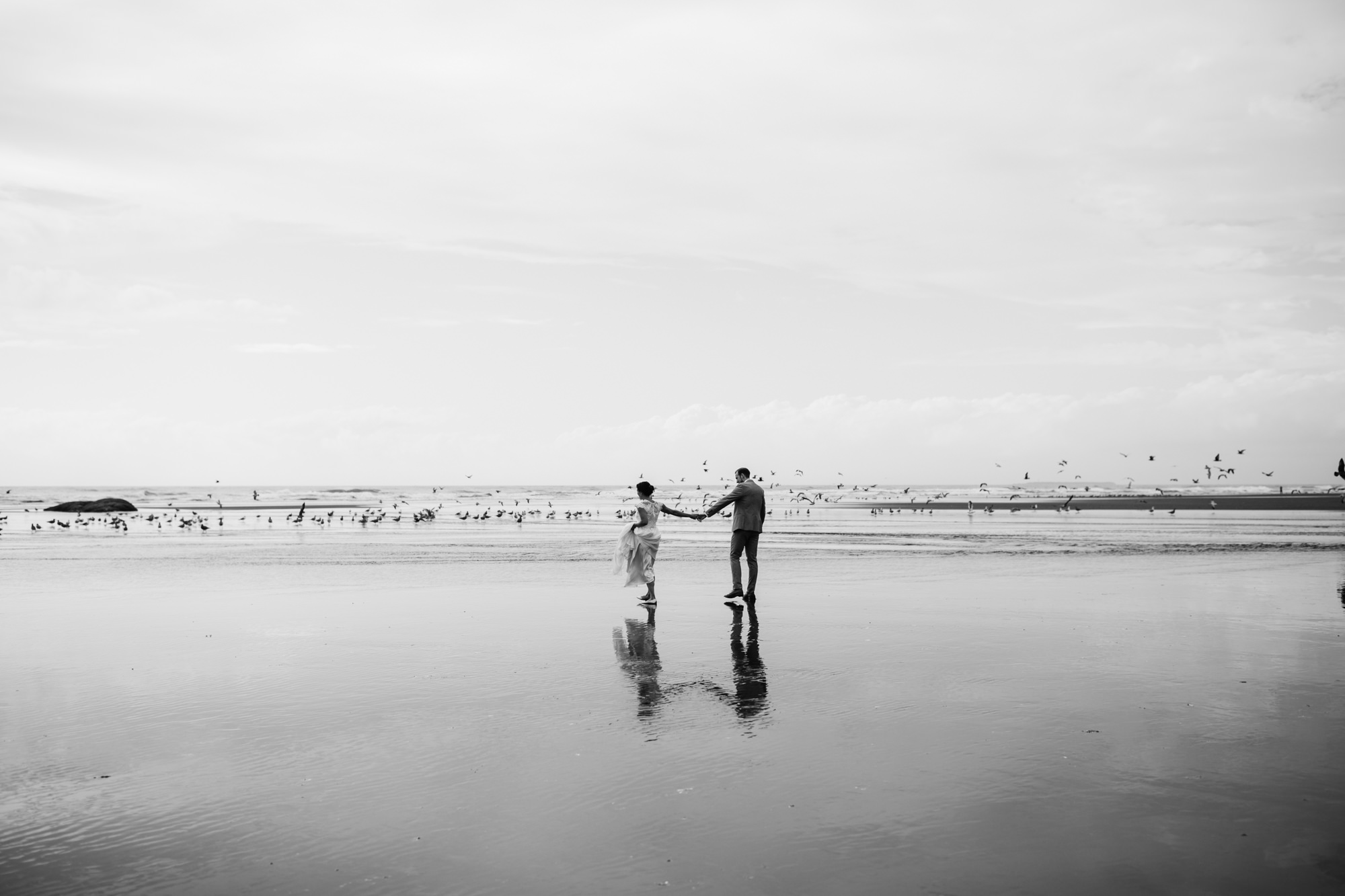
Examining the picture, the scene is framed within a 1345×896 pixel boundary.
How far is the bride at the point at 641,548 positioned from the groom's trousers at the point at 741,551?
1.28m

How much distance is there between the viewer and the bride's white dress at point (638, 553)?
15875 millimetres

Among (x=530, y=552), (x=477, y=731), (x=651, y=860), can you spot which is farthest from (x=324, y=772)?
(x=530, y=552)

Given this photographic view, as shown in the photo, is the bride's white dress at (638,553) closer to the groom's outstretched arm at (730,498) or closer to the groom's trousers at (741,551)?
the groom's outstretched arm at (730,498)

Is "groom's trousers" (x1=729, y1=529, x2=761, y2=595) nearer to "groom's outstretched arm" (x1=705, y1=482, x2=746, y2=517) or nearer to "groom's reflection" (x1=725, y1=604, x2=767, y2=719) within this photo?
"groom's outstretched arm" (x1=705, y1=482, x2=746, y2=517)

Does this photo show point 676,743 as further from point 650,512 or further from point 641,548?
point 650,512

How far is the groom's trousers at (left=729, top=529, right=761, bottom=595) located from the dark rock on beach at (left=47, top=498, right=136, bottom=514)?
2391 inches

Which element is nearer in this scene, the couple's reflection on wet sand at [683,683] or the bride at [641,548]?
the couple's reflection on wet sand at [683,683]

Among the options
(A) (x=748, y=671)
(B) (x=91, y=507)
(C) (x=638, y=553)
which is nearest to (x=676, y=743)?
→ (A) (x=748, y=671)

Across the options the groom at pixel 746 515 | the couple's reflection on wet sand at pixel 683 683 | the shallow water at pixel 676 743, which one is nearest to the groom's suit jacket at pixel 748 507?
the groom at pixel 746 515

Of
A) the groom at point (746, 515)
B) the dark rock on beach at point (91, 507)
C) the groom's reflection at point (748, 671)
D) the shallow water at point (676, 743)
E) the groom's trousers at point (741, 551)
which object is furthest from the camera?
the dark rock on beach at point (91, 507)

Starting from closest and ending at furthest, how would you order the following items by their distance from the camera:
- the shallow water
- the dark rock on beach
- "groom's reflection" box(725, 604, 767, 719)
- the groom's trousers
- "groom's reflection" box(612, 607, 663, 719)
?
the shallow water
"groom's reflection" box(725, 604, 767, 719)
"groom's reflection" box(612, 607, 663, 719)
the groom's trousers
the dark rock on beach

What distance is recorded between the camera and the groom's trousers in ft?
51.8

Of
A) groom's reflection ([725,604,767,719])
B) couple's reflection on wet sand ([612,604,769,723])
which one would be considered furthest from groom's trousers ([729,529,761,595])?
couple's reflection on wet sand ([612,604,769,723])

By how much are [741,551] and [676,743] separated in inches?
370
